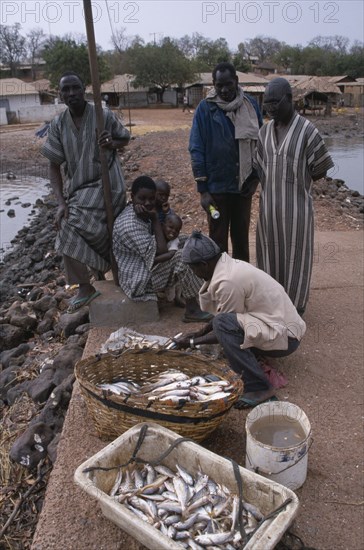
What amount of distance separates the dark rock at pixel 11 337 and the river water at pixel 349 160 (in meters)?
14.2

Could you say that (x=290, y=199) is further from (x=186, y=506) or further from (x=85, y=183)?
(x=186, y=506)

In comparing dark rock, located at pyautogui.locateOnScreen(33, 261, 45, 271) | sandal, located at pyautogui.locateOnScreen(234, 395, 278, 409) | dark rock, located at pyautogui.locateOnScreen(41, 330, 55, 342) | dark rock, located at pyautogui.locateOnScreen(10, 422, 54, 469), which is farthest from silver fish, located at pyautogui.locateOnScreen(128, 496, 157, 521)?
dark rock, located at pyautogui.locateOnScreen(33, 261, 45, 271)

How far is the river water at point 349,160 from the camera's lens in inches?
795

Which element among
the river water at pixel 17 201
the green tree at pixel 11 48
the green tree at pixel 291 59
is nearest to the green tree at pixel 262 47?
the green tree at pixel 291 59

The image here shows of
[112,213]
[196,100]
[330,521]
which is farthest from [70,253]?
[196,100]

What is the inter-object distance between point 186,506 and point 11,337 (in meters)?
4.55

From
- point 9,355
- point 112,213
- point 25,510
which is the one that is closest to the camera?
point 25,510

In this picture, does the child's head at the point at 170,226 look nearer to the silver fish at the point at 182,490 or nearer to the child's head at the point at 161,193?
the child's head at the point at 161,193

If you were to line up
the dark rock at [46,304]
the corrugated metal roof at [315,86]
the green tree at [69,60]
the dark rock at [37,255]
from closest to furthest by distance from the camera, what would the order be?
1. the dark rock at [46,304]
2. the dark rock at [37,255]
3. the green tree at [69,60]
4. the corrugated metal roof at [315,86]

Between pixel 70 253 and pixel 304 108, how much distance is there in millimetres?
43880

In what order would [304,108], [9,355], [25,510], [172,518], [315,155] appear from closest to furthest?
[172,518] → [25,510] → [315,155] → [9,355] → [304,108]

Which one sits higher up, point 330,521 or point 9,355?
point 330,521

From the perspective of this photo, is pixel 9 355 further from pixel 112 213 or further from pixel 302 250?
pixel 302 250

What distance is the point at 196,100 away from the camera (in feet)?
149
